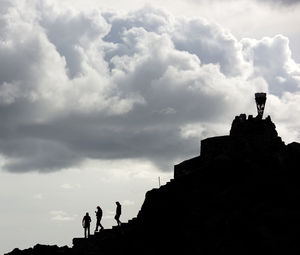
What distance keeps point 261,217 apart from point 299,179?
252 inches

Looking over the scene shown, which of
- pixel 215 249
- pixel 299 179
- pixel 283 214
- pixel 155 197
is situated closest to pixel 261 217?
pixel 283 214

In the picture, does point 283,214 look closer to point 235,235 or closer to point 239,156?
point 235,235

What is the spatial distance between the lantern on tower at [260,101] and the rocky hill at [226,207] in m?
1.86

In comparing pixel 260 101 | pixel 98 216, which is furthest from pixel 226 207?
pixel 260 101

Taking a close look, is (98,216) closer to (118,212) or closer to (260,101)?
(118,212)

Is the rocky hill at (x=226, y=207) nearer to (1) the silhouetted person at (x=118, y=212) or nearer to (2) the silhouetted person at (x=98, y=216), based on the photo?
(1) the silhouetted person at (x=118, y=212)

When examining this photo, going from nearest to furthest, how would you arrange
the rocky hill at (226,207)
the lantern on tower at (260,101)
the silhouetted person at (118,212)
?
the rocky hill at (226,207) < the silhouetted person at (118,212) < the lantern on tower at (260,101)

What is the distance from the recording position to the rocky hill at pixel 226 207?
3553 cm

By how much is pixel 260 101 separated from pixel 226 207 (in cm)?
1304

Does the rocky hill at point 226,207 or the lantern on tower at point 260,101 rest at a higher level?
the lantern on tower at point 260,101

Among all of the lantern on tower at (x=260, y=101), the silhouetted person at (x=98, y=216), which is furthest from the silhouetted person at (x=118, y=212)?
the lantern on tower at (x=260, y=101)

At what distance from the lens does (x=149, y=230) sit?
4112 cm

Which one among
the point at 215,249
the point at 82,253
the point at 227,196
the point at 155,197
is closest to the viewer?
the point at 215,249

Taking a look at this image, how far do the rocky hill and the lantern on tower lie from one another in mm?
1858
